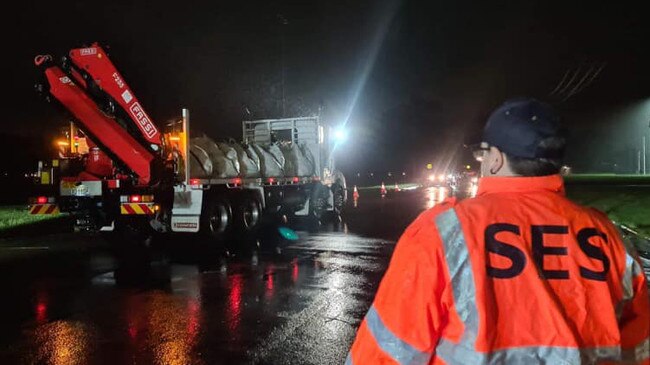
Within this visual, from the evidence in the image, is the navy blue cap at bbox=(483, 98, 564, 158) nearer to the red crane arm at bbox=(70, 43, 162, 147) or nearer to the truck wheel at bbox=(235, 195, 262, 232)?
the red crane arm at bbox=(70, 43, 162, 147)

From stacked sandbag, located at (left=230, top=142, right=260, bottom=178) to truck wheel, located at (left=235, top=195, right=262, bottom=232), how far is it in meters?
0.73

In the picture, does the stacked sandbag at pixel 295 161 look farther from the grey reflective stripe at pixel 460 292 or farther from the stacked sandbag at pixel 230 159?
the grey reflective stripe at pixel 460 292

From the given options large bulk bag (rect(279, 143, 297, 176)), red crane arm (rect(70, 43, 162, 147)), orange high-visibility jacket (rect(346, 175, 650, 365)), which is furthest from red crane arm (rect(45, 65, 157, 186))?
orange high-visibility jacket (rect(346, 175, 650, 365))

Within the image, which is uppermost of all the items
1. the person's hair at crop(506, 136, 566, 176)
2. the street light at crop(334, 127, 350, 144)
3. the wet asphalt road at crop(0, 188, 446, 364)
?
the street light at crop(334, 127, 350, 144)

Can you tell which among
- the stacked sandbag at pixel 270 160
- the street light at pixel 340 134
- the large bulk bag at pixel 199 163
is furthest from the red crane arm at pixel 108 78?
the street light at pixel 340 134

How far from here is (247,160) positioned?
15.1m

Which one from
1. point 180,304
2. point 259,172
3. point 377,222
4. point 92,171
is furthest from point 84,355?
point 377,222

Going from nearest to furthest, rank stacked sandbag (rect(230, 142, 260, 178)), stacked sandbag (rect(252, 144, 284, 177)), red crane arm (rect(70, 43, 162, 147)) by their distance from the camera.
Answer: red crane arm (rect(70, 43, 162, 147)) → stacked sandbag (rect(230, 142, 260, 178)) → stacked sandbag (rect(252, 144, 284, 177))

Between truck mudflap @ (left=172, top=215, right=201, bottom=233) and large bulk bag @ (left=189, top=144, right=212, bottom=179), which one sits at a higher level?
large bulk bag @ (left=189, top=144, right=212, bottom=179)

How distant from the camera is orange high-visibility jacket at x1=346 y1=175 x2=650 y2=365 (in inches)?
62.5

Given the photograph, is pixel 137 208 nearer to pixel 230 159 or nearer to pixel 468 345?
pixel 230 159

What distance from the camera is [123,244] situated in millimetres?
12648

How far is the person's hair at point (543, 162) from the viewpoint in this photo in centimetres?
179

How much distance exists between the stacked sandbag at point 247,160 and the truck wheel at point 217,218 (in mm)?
1511
